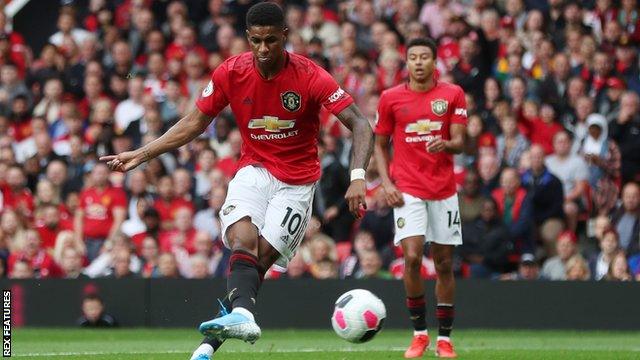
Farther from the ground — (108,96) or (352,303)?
(108,96)

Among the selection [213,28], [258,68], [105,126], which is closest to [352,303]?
[258,68]

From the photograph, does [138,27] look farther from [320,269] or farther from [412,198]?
[412,198]

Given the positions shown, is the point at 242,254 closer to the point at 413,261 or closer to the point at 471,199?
the point at 413,261

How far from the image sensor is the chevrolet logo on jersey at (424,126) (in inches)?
478

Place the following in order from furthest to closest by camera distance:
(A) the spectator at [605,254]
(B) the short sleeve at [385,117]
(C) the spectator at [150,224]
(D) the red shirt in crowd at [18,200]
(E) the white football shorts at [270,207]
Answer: (D) the red shirt in crowd at [18,200]
(C) the spectator at [150,224]
(A) the spectator at [605,254]
(B) the short sleeve at [385,117]
(E) the white football shorts at [270,207]

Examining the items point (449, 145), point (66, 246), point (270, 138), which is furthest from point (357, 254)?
point (270, 138)

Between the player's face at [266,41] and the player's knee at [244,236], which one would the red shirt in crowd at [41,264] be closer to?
the player's knee at [244,236]

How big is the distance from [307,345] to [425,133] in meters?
2.70

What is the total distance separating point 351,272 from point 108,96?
18.0ft

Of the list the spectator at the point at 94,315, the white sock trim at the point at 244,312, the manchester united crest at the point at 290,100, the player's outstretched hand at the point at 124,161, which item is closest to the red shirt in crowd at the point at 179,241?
the spectator at the point at 94,315

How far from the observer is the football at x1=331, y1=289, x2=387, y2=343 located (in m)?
10.1

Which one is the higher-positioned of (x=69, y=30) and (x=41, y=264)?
(x=69, y=30)

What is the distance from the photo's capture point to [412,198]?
1206 centimetres

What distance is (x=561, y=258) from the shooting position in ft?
52.7
